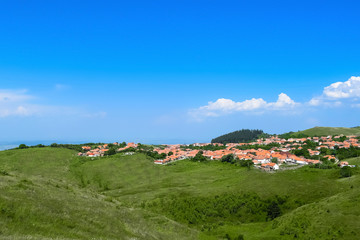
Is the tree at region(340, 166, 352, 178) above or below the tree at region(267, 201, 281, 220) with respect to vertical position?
above

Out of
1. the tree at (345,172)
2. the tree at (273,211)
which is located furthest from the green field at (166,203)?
the tree at (345,172)

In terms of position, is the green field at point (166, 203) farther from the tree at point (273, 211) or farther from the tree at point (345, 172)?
the tree at point (345, 172)

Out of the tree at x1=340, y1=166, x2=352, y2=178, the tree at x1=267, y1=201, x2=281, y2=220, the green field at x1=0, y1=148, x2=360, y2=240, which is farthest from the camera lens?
the tree at x1=340, y1=166, x2=352, y2=178

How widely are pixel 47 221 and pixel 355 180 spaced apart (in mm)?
66537

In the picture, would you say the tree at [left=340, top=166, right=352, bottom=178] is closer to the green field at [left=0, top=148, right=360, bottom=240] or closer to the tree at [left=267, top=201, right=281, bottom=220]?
the green field at [left=0, top=148, right=360, bottom=240]

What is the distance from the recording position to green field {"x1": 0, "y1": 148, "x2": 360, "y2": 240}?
1819cm

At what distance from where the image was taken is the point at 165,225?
3509 centimetres

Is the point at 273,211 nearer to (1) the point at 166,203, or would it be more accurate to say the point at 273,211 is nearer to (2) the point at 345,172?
(1) the point at 166,203

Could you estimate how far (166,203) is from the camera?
61.2 metres

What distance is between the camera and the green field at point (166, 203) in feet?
59.7

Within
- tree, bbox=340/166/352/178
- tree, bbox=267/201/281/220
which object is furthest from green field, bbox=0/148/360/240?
tree, bbox=340/166/352/178

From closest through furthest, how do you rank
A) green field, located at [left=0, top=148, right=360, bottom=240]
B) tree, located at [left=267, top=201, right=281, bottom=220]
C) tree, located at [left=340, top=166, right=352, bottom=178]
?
green field, located at [left=0, top=148, right=360, bottom=240]
tree, located at [left=267, top=201, right=281, bottom=220]
tree, located at [left=340, top=166, right=352, bottom=178]

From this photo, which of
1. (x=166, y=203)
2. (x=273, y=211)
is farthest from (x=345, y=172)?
(x=166, y=203)

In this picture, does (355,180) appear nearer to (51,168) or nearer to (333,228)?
(333,228)
